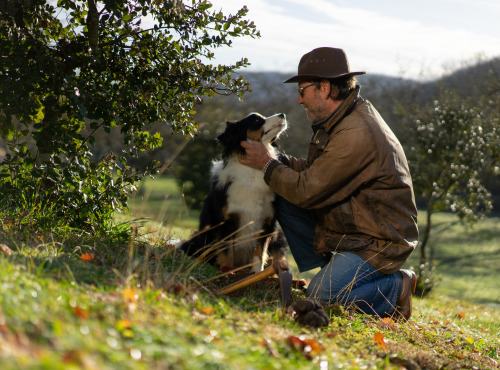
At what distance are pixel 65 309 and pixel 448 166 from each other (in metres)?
12.2

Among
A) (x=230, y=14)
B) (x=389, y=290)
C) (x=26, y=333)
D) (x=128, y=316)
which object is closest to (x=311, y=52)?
(x=230, y=14)

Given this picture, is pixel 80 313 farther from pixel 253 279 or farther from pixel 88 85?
pixel 88 85

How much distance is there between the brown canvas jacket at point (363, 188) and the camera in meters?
4.23

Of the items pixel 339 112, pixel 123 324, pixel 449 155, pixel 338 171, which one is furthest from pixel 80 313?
pixel 449 155

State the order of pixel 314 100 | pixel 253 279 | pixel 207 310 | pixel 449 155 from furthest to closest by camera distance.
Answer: pixel 449 155, pixel 314 100, pixel 253 279, pixel 207 310

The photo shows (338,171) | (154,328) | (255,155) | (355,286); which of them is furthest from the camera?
→ (255,155)

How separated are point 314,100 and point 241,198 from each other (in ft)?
3.83

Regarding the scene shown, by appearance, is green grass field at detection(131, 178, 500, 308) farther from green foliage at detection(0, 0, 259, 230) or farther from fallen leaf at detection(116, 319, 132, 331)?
fallen leaf at detection(116, 319, 132, 331)

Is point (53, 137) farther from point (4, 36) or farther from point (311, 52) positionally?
point (311, 52)

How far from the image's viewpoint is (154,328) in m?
2.27

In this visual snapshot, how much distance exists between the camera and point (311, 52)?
15.0 ft

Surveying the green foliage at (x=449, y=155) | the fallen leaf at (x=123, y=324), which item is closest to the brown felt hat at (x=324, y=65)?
the fallen leaf at (x=123, y=324)

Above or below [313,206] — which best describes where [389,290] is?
below

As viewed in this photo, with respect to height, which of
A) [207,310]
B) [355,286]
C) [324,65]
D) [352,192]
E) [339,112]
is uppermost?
[324,65]
